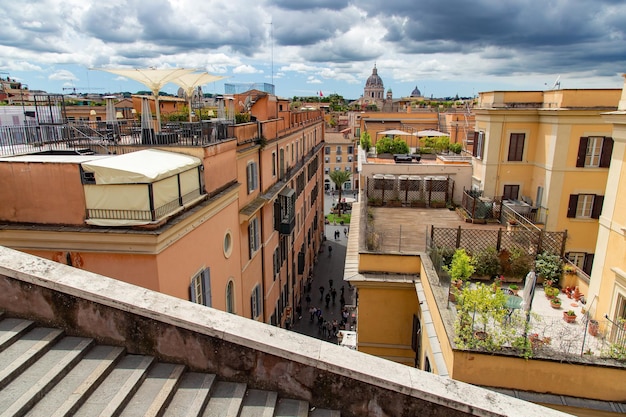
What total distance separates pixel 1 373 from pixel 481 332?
306 inches

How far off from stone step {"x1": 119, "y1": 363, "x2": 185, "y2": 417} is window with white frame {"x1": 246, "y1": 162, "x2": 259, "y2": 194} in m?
10.6

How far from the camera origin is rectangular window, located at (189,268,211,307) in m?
9.98

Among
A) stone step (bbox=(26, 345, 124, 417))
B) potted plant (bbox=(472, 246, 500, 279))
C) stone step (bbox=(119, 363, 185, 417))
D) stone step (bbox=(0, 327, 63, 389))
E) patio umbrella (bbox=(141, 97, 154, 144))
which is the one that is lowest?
potted plant (bbox=(472, 246, 500, 279))

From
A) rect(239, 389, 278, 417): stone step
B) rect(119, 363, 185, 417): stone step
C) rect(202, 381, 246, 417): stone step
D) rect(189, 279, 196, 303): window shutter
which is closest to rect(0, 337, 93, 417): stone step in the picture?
rect(119, 363, 185, 417): stone step

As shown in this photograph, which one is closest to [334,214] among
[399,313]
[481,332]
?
[399,313]

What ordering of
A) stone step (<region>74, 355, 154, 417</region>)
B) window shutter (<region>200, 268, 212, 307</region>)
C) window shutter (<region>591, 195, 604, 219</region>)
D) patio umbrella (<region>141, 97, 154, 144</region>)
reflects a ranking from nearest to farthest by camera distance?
1. stone step (<region>74, 355, 154, 417</region>)
2. window shutter (<region>200, 268, 212, 307</region>)
3. patio umbrella (<region>141, 97, 154, 144</region>)
4. window shutter (<region>591, 195, 604, 219</region>)

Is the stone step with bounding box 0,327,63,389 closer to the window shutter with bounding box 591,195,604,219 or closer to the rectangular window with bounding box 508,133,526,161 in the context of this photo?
the rectangular window with bounding box 508,133,526,161

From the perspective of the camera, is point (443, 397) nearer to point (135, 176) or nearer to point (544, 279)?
point (135, 176)

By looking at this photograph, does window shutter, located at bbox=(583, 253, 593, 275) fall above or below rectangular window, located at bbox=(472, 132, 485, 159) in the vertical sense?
below

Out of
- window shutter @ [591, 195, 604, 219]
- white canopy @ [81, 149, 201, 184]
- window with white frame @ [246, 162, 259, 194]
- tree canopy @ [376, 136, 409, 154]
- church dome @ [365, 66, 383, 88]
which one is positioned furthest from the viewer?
church dome @ [365, 66, 383, 88]

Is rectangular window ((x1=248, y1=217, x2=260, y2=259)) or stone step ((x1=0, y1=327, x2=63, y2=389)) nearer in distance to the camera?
stone step ((x1=0, y1=327, x2=63, y2=389))

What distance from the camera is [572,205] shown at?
1827 centimetres

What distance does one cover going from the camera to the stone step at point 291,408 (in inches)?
176

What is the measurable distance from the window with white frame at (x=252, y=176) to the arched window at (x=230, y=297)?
352 cm
